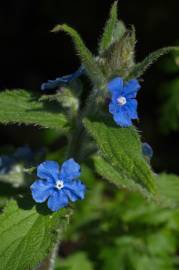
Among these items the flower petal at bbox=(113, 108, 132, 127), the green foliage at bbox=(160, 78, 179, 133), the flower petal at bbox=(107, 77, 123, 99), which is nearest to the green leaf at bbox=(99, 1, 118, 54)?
the flower petal at bbox=(107, 77, 123, 99)

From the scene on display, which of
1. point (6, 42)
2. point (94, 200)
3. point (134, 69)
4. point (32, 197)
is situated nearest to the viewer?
point (134, 69)

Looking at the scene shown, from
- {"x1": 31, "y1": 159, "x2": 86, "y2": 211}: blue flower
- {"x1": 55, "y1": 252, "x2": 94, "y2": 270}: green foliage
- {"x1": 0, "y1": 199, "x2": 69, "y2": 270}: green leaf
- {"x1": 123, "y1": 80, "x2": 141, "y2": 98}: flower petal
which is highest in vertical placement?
{"x1": 55, "y1": 252, "x2": 94, "y2": 270}: green foliage

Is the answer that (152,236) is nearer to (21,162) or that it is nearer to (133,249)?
(133,249)

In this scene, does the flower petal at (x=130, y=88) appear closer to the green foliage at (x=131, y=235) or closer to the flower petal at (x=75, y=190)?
the flower petal at (x=75, y=190)

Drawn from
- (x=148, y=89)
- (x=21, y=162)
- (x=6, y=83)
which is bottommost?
(x=21, y=162)

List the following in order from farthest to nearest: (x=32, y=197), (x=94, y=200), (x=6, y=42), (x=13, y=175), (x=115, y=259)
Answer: (x=6, y=42)
(x=94, y=200)
(x=115, y=259)
(x=13, y=175)
(x=32, y=197)

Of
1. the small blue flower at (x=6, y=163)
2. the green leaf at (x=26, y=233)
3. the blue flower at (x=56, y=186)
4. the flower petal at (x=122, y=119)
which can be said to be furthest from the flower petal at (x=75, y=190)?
the small blue flower at (x=6, y=163)

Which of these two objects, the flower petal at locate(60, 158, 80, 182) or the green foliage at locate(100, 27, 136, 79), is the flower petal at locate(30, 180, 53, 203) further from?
the green foliage at locate(100, 27, 136, 79)

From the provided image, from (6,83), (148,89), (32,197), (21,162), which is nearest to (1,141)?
(6,83)
